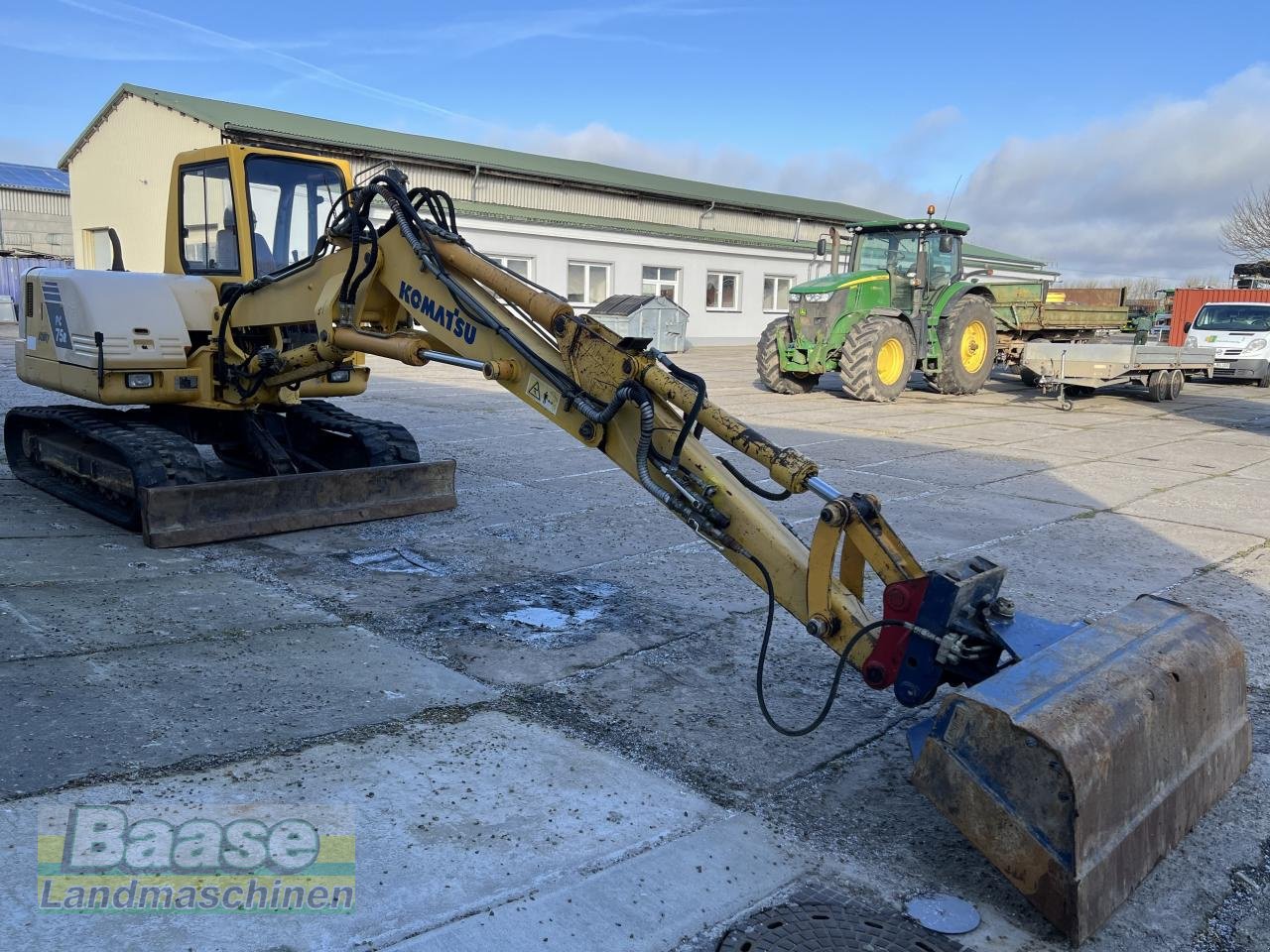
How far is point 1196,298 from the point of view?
88.5ft

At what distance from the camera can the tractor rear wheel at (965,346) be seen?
1725 centimetres

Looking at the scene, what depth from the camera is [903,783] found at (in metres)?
→ 3.93

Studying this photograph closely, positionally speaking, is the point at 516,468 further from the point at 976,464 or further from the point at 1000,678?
the point at 1000,678

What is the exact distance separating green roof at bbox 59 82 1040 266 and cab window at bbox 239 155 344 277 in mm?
17992

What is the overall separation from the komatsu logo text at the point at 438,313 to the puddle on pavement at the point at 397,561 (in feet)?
5.45

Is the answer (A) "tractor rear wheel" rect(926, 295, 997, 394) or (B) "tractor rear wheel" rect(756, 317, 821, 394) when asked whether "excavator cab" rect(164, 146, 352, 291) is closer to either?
(B) "tractor rear wheel" rect(756, 317, 821, 394)

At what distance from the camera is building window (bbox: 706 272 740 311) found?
105 feet

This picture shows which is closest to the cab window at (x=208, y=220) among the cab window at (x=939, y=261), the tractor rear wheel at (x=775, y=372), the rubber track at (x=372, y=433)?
the rubber track at (x=372, y=433)

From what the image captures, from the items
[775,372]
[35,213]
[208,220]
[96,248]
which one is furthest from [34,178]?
[208,220]

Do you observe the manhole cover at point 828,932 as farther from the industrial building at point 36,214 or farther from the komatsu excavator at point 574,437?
the industrial building at point 36,214

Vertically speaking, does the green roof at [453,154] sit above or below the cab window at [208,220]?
above

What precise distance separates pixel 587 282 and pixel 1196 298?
16072 millimetres

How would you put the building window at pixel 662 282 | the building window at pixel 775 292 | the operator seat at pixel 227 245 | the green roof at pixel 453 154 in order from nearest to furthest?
the operator seat at pixel 227 245 < the green roof at pixel 453 154 < the building window at pixel 662 282 < the building window at pixel 775 292

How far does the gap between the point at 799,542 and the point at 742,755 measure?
0.87m
